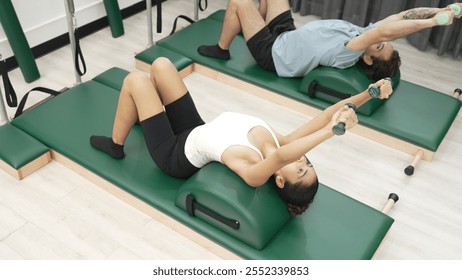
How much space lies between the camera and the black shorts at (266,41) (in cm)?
347

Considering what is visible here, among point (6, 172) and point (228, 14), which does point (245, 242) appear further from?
point (228, 14)

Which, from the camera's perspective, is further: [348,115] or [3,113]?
[3,113]

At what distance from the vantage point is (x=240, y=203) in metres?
2.26

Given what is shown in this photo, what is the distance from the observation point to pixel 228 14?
3.54 meters

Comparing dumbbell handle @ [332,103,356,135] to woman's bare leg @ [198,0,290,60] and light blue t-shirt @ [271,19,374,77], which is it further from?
woman's bare leg @ [198,0,290,60]

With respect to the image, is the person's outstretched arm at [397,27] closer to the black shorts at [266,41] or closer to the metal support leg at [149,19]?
the black shorts at [266,41]

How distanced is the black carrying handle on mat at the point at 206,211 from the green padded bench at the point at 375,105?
128cm

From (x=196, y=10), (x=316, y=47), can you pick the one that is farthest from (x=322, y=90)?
(x=196, y=10)

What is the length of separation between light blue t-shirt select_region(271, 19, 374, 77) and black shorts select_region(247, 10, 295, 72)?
0.05 metres

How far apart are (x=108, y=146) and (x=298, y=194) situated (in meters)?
1.11

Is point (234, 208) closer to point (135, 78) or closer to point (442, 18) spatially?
point (135, 78)

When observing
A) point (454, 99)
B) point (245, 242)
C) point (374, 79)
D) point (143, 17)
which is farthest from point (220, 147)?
point (143, 17)

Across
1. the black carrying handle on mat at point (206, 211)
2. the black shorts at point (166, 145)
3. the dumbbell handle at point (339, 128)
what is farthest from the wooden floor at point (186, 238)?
the dumbbell handle at point (339, 128)

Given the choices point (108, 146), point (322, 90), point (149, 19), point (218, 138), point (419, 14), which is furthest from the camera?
point (149, 19)
